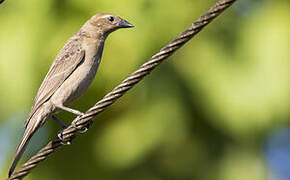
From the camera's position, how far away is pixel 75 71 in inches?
263

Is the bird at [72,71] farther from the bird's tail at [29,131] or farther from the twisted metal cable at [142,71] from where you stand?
the twisted metal cable at [142,71]

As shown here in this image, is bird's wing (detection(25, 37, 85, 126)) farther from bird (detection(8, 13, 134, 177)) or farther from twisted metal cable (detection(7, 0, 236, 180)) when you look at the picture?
twisted metal cable (detection(7, 0, 236, 180))

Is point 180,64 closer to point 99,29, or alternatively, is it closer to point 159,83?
point 159,83

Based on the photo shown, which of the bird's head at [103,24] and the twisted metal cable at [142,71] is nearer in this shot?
the twisted metal cable at [142,71]

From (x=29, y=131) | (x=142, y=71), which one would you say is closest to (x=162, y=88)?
(x=29, y=131)

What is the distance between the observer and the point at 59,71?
676 centimetres

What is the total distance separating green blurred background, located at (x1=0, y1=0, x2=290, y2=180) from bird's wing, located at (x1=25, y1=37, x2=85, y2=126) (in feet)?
1.53

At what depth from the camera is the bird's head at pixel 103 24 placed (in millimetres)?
7051

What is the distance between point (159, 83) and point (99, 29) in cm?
87

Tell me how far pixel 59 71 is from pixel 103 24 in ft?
2.50

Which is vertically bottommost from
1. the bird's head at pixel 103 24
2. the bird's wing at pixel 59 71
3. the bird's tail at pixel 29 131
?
the bird's tail at pixel 29 131

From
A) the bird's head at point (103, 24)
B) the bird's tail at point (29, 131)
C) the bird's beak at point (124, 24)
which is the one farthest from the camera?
the bird's head at point (103, 24)

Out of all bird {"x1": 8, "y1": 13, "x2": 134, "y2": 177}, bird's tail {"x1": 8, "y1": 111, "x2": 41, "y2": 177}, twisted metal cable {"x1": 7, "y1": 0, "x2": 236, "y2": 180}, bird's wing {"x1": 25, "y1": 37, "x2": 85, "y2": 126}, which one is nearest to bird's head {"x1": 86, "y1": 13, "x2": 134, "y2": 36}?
bird {"x1": 8, "y1": 13, "x2": 134, "y2": 177}

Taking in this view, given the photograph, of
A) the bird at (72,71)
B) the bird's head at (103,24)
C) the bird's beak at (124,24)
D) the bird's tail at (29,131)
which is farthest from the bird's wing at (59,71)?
the bird's beak at (124,24)
